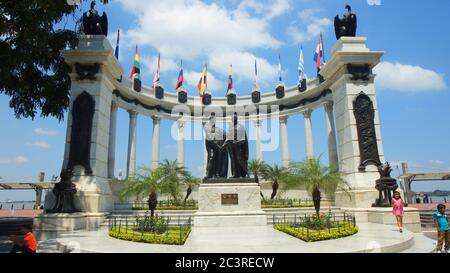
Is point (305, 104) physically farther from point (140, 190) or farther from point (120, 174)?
point (120, 174)

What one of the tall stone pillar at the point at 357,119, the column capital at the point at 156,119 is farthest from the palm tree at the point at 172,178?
the tall stone pillar at the point at 357,119

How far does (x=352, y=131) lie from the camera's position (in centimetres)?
2236

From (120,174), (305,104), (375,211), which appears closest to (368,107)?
(375,211)

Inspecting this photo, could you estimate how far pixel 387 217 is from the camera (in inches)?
709

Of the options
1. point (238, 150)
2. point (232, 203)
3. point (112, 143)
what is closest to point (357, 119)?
point (238, 150)

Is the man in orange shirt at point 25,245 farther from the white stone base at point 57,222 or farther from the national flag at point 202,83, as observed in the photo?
the national flag at point 202,83

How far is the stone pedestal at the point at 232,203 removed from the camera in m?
17.6

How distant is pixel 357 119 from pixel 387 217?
779 cm

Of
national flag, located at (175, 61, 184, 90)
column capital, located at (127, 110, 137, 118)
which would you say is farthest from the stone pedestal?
national flag, located at (175, 61, 184, 90)

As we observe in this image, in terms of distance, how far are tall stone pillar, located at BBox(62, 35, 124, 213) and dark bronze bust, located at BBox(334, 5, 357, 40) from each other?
756 inches

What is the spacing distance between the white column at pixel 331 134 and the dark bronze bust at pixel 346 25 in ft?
37.3

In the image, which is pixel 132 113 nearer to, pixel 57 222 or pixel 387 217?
pixel 57 222

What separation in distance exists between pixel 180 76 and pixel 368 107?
29576 millimetres

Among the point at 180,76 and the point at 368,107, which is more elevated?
the point at 180,76
